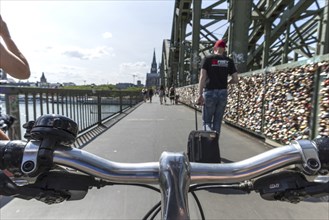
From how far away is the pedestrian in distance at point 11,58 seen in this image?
1773mm

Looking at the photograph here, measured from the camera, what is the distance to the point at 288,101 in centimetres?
479

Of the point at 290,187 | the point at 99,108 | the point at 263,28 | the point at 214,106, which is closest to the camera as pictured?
the point at 290,187

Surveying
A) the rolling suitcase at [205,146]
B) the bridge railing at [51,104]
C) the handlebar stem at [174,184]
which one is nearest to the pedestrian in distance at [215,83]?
the rolling suitcase at [205,146]

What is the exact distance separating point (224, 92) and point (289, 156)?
400cm

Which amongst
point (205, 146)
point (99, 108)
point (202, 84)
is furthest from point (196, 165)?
point (99, 108)

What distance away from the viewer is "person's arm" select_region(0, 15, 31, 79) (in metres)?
1.77

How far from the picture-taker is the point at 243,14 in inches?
328

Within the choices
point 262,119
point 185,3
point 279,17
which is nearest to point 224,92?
point 262,119

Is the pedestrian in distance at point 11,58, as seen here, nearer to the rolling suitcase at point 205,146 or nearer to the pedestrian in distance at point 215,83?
the rolling suitcase at point 205,146

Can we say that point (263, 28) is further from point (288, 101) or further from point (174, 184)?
point (174, 184)

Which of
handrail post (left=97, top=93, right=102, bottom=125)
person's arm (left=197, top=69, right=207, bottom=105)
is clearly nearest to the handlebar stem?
person's arm (left=197, top=69, right=207, bottom=105)

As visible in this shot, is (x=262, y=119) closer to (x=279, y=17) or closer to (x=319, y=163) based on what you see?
(x=319, y=163)

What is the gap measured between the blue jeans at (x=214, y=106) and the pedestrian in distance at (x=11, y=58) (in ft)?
11.2

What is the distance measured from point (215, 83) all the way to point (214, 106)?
0.43 metres
